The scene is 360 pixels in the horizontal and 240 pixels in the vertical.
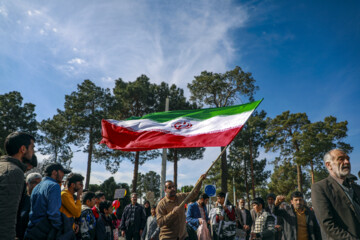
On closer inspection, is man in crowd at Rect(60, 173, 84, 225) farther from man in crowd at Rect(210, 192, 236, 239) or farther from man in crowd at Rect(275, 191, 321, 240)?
man in crowd at Rect(275, 191, 321, 240)

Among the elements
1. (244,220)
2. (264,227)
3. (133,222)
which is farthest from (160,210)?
(244,220)

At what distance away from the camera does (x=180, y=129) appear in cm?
559

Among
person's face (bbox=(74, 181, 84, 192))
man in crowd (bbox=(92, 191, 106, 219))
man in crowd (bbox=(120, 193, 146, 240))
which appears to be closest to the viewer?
person's face (bbox=(74, 181, 84, 192))

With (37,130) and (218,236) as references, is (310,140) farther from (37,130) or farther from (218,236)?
(37,130)

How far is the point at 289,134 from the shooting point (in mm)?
30344

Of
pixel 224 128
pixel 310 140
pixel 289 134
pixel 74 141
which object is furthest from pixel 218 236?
pixel 289 134

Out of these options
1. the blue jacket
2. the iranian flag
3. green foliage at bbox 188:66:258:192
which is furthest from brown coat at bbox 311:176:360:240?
green foliage at bbox 188:66:258:192

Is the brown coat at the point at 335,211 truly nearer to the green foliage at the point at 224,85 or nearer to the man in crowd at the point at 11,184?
the man in crowd at the point at 11,184

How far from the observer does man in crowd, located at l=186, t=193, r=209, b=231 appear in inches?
250

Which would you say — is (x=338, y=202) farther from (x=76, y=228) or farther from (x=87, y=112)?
(x=87, y=112)

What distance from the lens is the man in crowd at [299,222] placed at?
517cm

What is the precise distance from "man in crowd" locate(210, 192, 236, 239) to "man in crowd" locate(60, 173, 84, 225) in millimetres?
3686

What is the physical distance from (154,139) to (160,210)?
1670 mm

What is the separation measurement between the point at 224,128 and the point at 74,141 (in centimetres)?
2275
